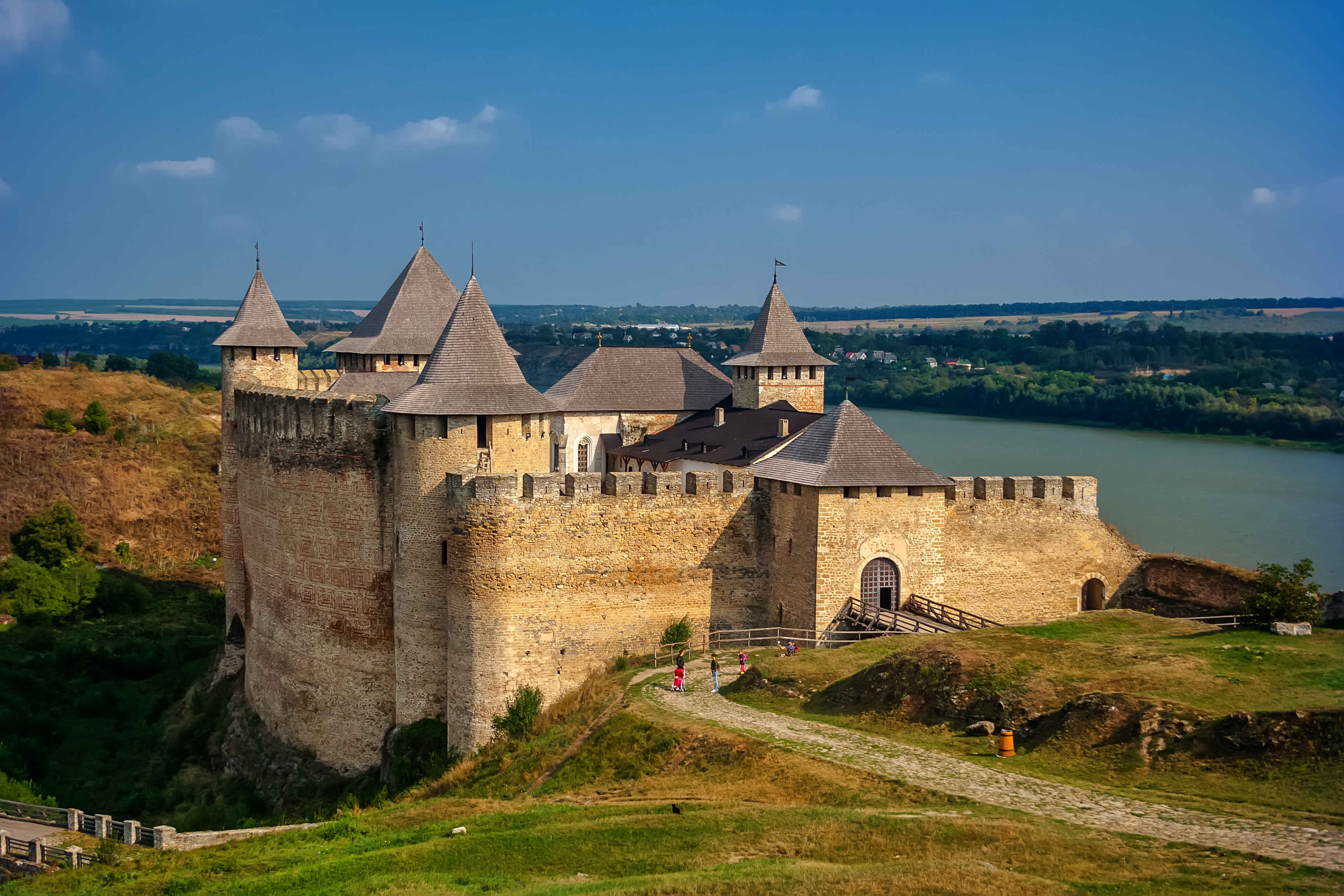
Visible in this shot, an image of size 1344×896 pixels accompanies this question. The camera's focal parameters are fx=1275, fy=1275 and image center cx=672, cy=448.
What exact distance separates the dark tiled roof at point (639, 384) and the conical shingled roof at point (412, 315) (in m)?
4.83

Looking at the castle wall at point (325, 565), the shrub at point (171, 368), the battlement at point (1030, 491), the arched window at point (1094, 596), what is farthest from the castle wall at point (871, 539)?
the shrub at point (171, 368)

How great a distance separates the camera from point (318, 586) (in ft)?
73.1

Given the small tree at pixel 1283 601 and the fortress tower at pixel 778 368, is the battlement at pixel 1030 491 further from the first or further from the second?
the fortress tower at pixel 778 368

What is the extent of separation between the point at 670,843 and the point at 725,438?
54.8 feet

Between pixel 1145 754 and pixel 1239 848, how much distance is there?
8.50 feet

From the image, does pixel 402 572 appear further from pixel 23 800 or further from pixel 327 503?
pixel 23 800

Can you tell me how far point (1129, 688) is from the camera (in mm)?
15195

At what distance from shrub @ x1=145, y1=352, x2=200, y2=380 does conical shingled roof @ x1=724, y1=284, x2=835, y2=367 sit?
1922 inches

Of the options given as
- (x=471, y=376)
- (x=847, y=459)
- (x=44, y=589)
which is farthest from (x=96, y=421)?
(x=847, y=459)

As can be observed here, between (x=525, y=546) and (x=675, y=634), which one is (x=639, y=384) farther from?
(x=525, y=546)

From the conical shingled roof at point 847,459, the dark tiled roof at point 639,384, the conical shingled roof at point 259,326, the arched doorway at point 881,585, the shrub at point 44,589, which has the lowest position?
the shrub at point 44,589

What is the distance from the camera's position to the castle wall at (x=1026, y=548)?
21.5m

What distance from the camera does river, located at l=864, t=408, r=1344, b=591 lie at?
40062 millimetres

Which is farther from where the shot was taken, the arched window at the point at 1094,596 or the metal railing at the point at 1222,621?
the arched window at the point at 1094,596
